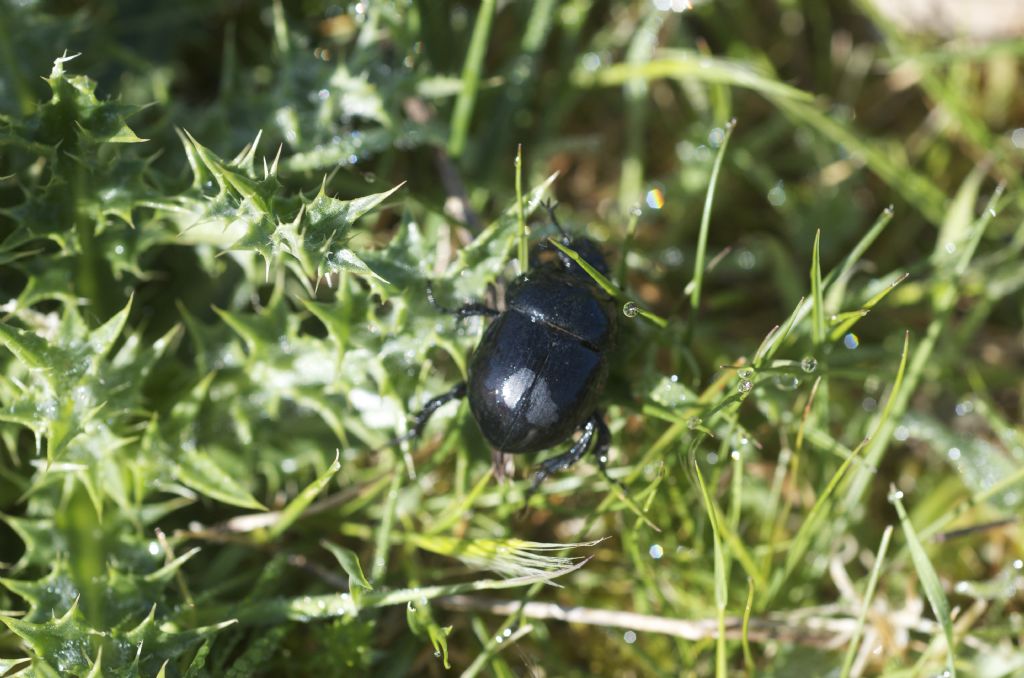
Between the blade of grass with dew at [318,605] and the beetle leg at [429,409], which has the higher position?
the beetle leg at [429,409]

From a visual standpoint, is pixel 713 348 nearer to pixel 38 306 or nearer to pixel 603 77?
pixel 603 77

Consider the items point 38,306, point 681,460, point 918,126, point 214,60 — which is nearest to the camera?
point 681,460

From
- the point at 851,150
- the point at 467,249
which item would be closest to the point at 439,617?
the point at 467,249

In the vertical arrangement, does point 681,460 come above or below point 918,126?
below

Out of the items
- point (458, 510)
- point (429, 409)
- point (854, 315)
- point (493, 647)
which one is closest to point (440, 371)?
point (429, 409)

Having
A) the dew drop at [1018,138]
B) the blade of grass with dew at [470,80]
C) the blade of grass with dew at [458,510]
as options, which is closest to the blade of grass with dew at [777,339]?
the blade of grass with dew at [458,510]

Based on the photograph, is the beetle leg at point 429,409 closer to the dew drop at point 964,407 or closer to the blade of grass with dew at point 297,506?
the blade of grass with dew at point 297,506
